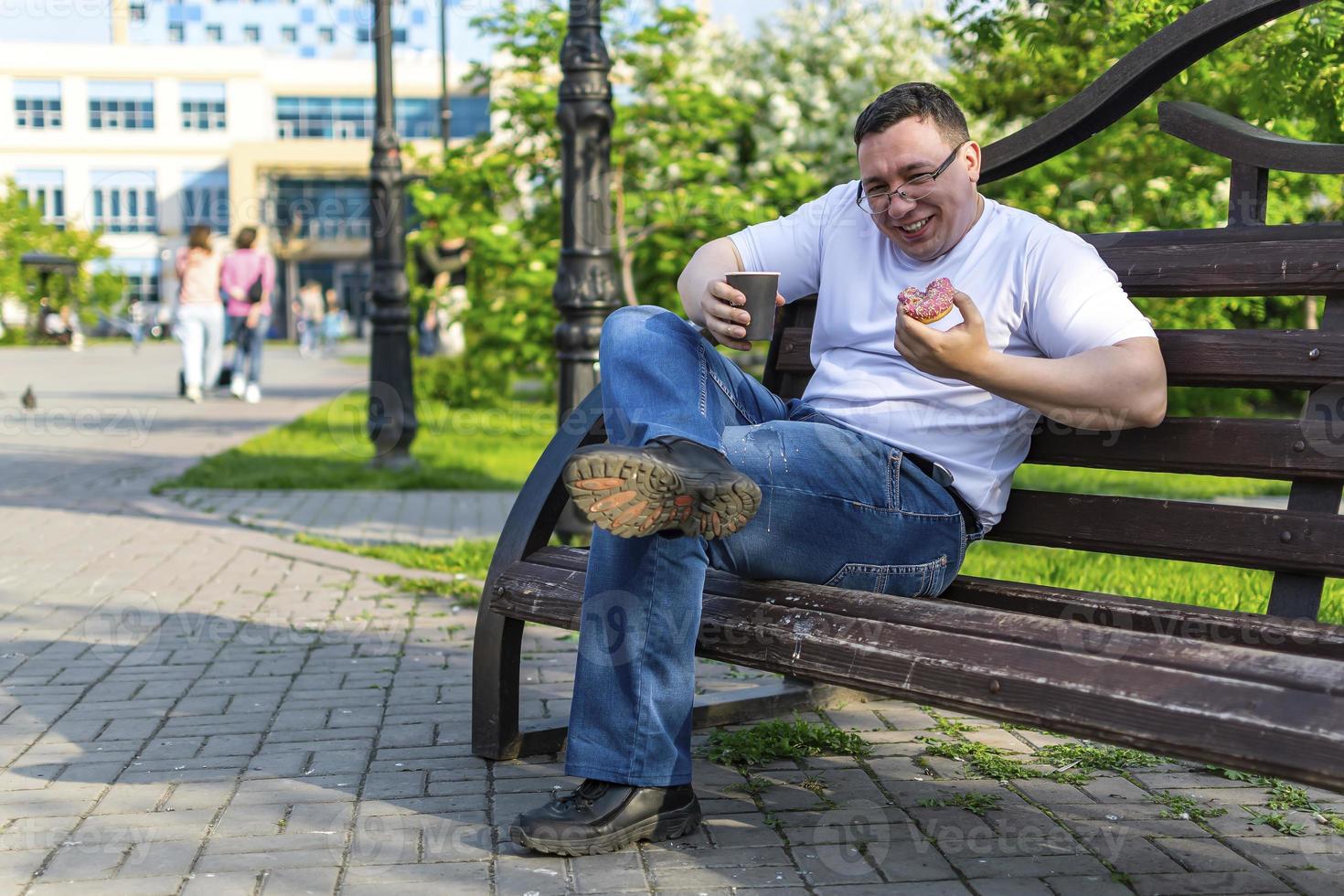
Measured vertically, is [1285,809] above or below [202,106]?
below

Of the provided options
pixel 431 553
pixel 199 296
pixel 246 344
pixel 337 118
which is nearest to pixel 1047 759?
pixel 431 553

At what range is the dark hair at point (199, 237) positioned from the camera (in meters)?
14.7

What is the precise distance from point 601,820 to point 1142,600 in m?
1.19

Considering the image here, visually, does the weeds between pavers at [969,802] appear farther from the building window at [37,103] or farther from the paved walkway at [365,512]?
the building window at [37,103]

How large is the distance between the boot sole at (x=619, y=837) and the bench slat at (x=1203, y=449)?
43.1 inches

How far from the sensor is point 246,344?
1631cm

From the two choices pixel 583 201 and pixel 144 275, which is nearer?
pixel 583 201

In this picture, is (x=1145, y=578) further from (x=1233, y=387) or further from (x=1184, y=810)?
(x=1233, y=387)

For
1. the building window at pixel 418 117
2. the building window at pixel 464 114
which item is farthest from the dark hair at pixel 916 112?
the building window at pixel 418 117

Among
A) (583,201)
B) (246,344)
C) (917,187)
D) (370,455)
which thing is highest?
(583,201)

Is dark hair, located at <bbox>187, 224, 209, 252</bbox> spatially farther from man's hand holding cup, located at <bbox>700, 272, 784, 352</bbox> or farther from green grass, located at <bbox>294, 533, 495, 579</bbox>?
man's hand holding cup, located at <bbox>700, 272, 784, 352</bbox>

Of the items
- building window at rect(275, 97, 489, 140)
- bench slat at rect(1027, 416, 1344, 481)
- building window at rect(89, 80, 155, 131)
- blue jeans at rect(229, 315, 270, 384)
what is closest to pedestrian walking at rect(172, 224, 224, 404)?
blue jeans at rect(229, 315, 270, 384)

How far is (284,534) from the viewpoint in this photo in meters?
7.17

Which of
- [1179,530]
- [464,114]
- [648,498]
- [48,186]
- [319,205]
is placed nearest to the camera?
[648,498]
